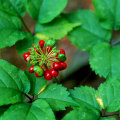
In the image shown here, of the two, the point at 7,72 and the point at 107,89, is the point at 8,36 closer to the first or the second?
the point at 7,72

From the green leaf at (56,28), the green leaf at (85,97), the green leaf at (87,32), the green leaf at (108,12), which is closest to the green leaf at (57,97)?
the green leaf at (85,97)

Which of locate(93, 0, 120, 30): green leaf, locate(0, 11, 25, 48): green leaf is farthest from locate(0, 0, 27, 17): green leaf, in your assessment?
locate(93, 0, 120, 30): green leaf

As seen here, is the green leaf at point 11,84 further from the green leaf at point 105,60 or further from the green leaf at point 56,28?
the green leaf at point 105,60

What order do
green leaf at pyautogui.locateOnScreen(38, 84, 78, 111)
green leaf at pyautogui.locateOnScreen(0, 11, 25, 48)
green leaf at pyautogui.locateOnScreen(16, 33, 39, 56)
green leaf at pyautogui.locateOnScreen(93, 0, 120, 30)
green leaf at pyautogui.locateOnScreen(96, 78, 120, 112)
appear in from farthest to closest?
green leaf at pyautogui.locateOnScreen(93, 0, 120, 30) < green leaf at pyautogui.locateOnScreen(16, 33, 39, 56) < green leaf at pyautogui.locateOnScreen(0, 11, 25, 48) < green leaf at pyautogui.locateOnScreen(96, 78, 120, 112) < green leaf at pyautogui.locateOnScreen(38, 84, 78, 111)

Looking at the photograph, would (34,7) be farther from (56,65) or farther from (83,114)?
(83,114)

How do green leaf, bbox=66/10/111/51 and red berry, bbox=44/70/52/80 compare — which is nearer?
red berry, bbox=44/70/52/80

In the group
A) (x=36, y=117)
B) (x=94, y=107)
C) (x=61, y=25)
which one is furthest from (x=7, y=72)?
(x=61, y=25)

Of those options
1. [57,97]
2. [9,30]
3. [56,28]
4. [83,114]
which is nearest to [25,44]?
[9,30]

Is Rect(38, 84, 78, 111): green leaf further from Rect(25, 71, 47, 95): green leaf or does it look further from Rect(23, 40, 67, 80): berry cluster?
Rect(23, 40, 67, 80): berry cluster
